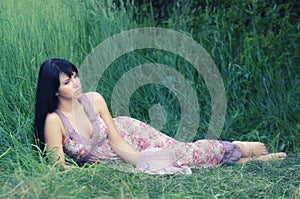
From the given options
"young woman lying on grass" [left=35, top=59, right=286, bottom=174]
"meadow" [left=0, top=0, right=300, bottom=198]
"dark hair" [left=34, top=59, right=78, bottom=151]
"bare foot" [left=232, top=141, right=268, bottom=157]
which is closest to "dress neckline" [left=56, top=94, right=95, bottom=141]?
"young woman lying on grass" [left=35, top=59, right=286, bottom=174]

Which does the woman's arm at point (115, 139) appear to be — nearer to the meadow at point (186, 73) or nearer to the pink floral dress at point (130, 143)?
the pink floral dress at point (130, 143)

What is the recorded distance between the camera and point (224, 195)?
12.4 feet

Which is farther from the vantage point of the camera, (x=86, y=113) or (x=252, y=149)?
(x=252, y=149)

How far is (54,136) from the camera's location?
4.26m

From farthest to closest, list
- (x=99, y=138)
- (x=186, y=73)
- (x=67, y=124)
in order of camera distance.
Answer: (x=186, y=73)
(x=99, y=138)
(x=67, y=124)

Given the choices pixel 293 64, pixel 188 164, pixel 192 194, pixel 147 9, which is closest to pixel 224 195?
pixel 192 194

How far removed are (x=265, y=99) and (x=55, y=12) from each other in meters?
2.01

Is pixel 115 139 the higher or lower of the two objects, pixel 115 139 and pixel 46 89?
the lower

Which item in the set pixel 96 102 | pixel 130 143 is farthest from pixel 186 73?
pixel 96 102

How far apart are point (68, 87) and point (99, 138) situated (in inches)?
17.3

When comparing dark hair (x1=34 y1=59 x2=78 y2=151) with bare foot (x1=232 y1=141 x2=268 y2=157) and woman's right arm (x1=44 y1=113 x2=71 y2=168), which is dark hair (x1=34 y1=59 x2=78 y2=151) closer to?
woman's right arm (x1=44 y1=113 x2=71 y2=168)

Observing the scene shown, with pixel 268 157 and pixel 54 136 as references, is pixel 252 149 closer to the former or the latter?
pixel 268 157

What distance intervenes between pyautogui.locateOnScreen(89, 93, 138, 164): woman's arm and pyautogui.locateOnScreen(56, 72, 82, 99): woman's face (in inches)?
8.7

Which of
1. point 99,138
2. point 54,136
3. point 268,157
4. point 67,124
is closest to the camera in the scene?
point 54,136
